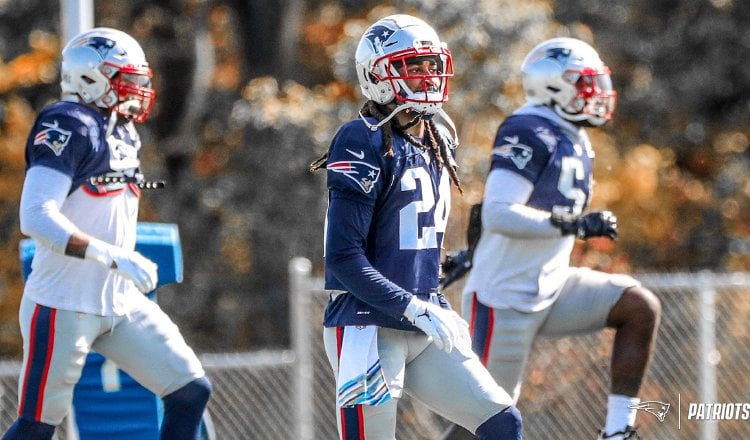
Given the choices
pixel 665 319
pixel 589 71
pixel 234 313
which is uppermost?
pixel 589 71

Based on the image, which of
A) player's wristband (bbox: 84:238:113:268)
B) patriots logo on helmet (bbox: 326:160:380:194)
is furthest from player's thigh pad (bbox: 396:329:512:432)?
player's wristband (bbox: 84:238:113:268)

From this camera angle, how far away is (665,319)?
28.7 ft

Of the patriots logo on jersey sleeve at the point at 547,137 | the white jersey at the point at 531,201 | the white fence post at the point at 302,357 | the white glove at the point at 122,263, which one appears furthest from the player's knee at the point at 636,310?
the white fence post at the point at 302,357

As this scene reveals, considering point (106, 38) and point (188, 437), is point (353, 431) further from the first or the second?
point (106, 38)

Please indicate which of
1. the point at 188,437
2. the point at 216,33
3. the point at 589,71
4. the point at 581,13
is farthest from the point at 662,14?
the point at 188,437

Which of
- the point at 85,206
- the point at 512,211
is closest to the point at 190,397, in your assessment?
the point at 85,206

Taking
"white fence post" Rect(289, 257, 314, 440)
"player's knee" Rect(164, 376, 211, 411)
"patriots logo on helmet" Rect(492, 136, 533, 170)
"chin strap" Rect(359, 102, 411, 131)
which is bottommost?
"white fence post" Rect(289, 257, 314, 440)

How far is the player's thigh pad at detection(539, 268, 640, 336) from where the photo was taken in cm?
577

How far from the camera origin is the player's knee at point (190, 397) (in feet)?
17.8

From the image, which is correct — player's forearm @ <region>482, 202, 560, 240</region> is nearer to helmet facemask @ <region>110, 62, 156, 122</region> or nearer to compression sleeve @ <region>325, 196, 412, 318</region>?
compression sleeve @ <region>325, 196, 412, 318</region>

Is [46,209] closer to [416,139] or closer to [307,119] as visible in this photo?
[416,139]

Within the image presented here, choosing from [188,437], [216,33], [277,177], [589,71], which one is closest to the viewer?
[188,437]

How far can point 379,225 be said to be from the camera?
4.55m

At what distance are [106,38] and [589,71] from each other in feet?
6.46
